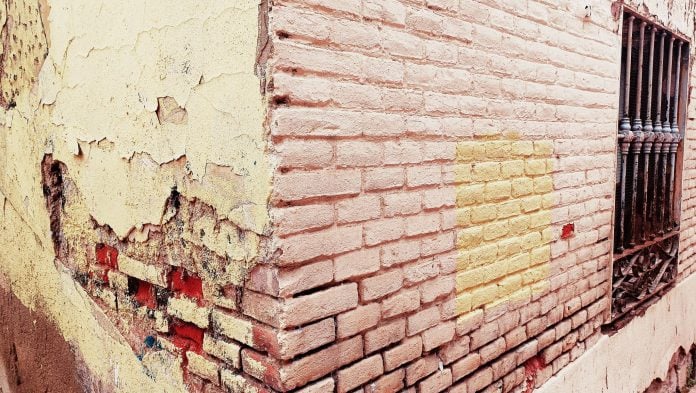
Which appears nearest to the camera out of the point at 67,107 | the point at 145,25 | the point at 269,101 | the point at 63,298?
the point at 269,101

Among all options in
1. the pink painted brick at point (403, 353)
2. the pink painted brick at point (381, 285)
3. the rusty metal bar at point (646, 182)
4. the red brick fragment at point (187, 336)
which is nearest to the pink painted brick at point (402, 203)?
the pink painted brick at point (381, 285)

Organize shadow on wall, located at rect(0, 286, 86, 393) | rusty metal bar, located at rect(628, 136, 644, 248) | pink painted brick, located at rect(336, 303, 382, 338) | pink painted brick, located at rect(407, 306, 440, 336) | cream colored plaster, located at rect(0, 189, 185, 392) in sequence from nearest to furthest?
pink painted brick, located at rect(336, 303, 382, 338) → pink painted brick, located at rect(407, 306, 440, 336) → cream colored plaster, located at rect(0, 189, 185, 392) → shadow on wall, located at rect(0, 286, 86, 393) → rusty metal bar, located at rect(628, 136, 644, 248)

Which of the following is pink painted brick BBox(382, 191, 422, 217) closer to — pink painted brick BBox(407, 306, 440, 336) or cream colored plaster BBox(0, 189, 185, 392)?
pink painted brick BBox(407, 306, 440, 336)

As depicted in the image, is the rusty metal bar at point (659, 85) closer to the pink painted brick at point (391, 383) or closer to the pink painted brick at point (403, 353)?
the pink painted brick at point (403, 353)

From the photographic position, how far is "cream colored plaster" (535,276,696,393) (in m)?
3.08

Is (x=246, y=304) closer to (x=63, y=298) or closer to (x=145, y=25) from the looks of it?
(x=145, y=25)

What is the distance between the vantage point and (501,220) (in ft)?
7.84

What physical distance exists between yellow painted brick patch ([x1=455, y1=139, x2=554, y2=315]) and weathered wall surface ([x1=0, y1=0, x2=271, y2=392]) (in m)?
0.93

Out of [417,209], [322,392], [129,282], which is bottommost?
[322,392]

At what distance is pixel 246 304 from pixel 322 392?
14.3 inches

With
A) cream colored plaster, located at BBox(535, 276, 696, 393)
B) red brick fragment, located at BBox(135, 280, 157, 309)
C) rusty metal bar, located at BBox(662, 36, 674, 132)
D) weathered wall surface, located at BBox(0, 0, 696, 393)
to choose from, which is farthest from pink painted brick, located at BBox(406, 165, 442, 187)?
rusty metal bar, located at BBox(662, 36, 674, 132)

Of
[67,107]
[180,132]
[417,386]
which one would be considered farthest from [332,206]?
[67,107]

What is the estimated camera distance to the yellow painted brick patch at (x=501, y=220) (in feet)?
7.23

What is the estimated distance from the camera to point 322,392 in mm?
1715
